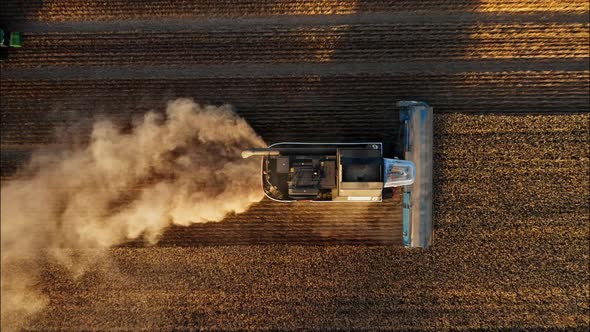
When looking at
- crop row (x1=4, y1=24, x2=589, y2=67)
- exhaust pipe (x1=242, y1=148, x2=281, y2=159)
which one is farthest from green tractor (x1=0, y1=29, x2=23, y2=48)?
exhaust pipe (x1=242, y1=148, x2=281, y2=159)

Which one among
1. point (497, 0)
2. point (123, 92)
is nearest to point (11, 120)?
point (123, 92)

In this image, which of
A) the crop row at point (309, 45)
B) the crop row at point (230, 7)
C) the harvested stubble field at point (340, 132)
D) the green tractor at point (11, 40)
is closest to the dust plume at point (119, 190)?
the harvested stubble field at point (340, 132)

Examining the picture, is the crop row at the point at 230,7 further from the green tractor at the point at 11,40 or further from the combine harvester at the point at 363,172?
the combine harvester at the point at 363,172

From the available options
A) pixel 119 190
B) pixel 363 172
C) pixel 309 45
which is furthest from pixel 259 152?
pixel 119 190

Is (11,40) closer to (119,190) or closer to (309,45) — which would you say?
(119,190)

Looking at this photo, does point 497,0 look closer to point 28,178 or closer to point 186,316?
point 186,316
